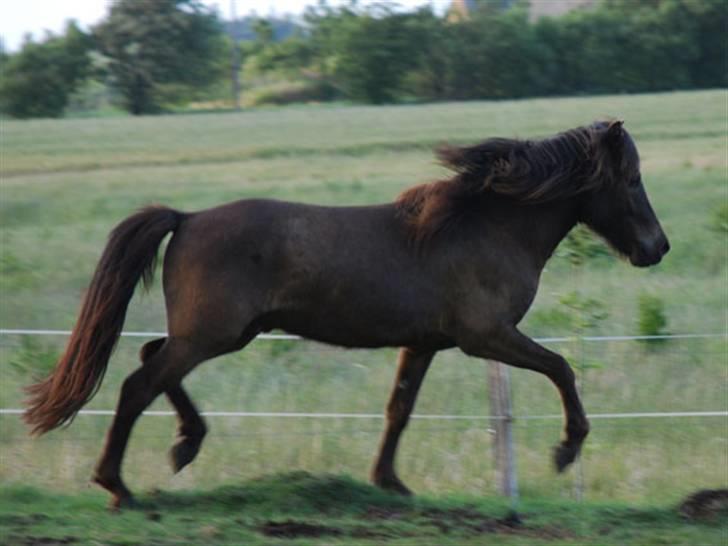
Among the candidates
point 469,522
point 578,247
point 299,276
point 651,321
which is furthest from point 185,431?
point 651,321

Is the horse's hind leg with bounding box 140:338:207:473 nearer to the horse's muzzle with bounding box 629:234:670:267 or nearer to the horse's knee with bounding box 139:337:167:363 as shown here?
the horse's knee with bounding box 139:337:167:363

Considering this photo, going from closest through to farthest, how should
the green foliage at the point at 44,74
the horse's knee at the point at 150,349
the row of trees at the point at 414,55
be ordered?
Answer: the horse's knee at the point at 150,349
the row of trees at the point at 414,55
the green foliage at the point at 44,74

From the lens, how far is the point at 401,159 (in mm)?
23594

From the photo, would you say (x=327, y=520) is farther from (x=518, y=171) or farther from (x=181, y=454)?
(x=518, y=171)

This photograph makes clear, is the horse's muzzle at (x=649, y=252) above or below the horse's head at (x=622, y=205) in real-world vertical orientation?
below

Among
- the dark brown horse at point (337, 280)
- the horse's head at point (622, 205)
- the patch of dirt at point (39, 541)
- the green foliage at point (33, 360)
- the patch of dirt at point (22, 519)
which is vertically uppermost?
the horse's head at point (622, 205)

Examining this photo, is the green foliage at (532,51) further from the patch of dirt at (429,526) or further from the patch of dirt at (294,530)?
the patch of dirt at (294,530)

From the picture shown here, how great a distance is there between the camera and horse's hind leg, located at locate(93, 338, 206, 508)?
207 inches

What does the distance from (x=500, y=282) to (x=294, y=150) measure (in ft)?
67.6

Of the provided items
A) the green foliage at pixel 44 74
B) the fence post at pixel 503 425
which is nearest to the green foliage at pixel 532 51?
the green foliage at pixel 44 74

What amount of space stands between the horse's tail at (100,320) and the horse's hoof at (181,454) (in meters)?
0.50

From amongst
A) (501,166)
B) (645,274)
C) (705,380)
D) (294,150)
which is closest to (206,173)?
(294,150)

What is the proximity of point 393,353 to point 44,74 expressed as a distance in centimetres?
2003

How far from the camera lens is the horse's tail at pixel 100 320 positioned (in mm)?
5375
